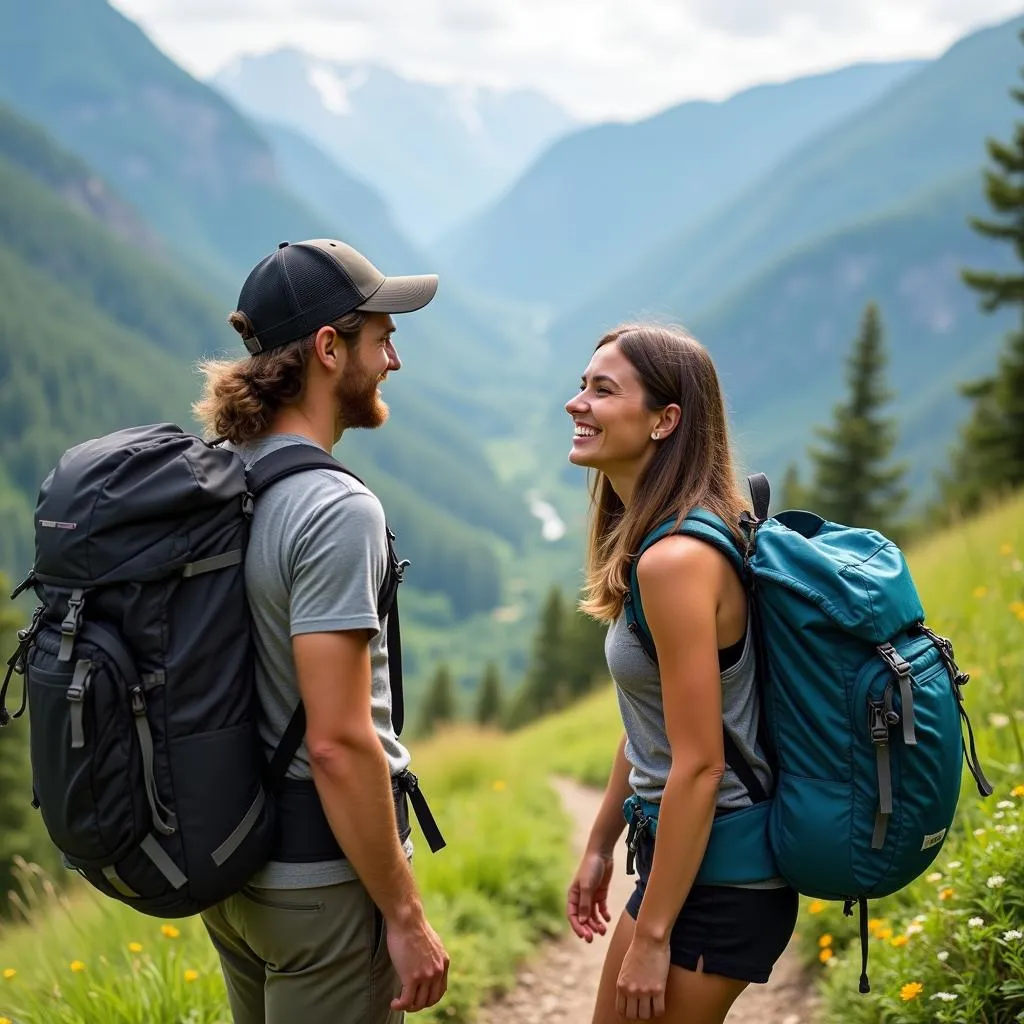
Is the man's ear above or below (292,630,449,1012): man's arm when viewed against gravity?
above

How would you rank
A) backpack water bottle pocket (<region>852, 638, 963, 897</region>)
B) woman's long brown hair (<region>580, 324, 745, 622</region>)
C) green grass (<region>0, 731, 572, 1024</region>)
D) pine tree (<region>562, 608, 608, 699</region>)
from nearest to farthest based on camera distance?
1. backpack water bottle pocket (<region>852, 638, 963, 897</region>)
2. woman's long brown hair (<region>580, 324, 745, 622</region>)
3. green grass (<region>0, 731, 572, 1024</region>)
4. pine tree (<region>562, 608, 608, 699</region>)

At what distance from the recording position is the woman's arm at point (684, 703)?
2.45m

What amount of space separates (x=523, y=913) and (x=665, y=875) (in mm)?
3517

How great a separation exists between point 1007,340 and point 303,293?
68.9 feet

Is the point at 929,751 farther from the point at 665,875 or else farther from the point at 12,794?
the point at 12,794

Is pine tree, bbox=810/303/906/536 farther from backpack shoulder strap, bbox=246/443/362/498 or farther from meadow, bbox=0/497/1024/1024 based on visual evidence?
backpack shoulder strap, bbox=246/443/362/498

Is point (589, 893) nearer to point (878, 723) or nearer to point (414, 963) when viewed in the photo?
point (414, 963)

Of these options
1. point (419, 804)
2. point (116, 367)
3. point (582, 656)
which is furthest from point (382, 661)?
point (116, 367)

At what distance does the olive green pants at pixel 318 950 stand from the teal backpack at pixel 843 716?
0.88 metres

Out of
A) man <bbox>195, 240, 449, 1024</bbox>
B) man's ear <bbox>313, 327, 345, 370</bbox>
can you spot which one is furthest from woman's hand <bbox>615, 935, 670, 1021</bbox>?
man's ear <bbox>313, 327, 345, 370</bbox>

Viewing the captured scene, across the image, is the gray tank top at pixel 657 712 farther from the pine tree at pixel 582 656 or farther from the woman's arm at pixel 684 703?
the pine tree at pixel 582 656

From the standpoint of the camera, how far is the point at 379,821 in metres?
2.49

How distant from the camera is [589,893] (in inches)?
128

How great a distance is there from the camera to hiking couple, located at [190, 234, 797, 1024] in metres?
2.45
